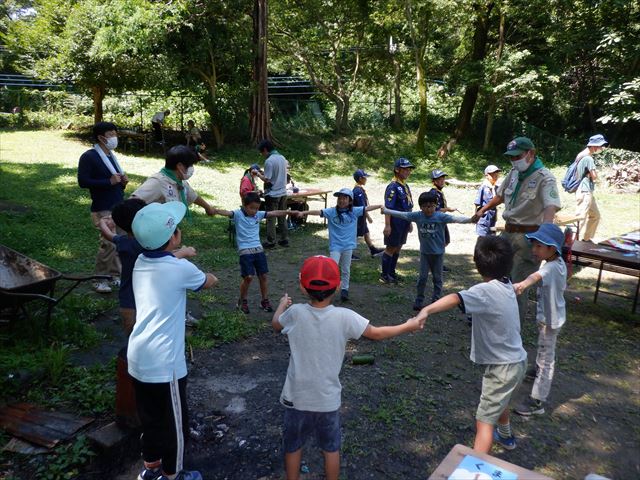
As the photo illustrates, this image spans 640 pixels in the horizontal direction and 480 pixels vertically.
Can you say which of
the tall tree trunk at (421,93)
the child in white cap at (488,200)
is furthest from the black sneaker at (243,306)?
the tall tree trunk at (421,93)

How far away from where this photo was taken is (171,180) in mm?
4699

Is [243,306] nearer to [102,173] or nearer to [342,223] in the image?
[342,223]

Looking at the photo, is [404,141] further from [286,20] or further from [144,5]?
[144,5]

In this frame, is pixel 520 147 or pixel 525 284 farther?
pixel 520 147

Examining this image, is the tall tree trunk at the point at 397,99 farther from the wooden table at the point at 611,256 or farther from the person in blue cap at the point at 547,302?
the person in blue cap at the point at 547,302

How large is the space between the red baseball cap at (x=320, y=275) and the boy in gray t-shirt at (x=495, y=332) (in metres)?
0.84

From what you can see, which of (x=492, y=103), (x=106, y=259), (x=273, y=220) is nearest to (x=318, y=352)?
(x=106, y=259)

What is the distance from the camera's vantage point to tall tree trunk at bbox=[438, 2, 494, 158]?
19.2 meters

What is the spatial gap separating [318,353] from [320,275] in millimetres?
423

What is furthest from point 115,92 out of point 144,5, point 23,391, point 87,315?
point 23,391

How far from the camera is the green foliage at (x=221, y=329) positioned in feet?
16.7

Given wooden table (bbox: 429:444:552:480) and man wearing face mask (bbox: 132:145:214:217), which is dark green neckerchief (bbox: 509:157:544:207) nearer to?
man wearing face mask (bbox: 132:145:214:217)

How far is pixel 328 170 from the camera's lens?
1864cm

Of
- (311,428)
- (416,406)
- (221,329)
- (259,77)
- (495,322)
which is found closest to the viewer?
(311,428)
